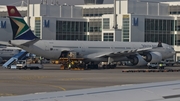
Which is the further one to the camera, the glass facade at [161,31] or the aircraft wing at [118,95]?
the glass facade at [161,31]

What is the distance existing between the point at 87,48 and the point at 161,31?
3657cm

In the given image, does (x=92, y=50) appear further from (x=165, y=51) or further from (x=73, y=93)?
(x=73, y=93)

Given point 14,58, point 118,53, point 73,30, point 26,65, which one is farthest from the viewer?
point 73,30

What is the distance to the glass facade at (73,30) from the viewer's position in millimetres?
106562

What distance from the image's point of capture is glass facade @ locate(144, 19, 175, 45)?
324 feet

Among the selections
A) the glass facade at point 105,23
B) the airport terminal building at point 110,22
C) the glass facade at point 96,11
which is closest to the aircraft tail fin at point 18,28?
the airport terminal building at point 110,22

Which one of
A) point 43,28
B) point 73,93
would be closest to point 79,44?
point 43,28

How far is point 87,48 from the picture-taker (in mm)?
67250

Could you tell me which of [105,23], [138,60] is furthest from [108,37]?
[138,60]

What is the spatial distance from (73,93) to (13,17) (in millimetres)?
57594

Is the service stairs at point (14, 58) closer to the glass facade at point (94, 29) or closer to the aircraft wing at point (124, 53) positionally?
the aircraft wing at point (124, 53)

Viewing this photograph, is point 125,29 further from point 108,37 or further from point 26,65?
point 26,65

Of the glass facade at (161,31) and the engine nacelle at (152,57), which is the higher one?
the glass facade at (161,31)

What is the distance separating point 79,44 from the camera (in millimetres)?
66750
